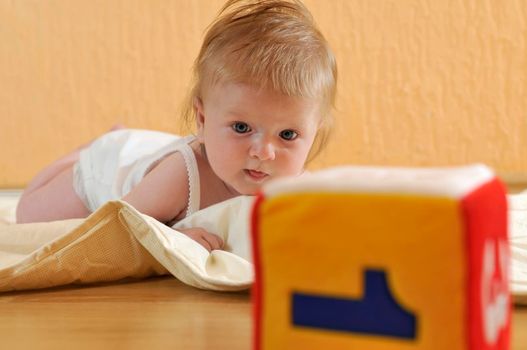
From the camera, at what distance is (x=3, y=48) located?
256 centimetres

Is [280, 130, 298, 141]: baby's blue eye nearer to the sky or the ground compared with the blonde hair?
nearer to the ground

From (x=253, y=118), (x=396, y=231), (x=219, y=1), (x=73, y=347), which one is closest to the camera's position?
(x=396, y=231)

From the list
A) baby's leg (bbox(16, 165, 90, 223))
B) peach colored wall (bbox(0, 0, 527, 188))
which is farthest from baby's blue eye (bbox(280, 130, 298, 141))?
peach colored wall (bbox(0, 0, 527, 188))

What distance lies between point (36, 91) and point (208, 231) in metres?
1.48

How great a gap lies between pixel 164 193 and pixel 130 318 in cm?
43

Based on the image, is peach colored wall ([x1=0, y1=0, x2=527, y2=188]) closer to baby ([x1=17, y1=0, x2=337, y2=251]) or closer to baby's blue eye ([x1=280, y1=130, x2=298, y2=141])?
baby ([x1=17, y1=0, x2=337, y2=251])

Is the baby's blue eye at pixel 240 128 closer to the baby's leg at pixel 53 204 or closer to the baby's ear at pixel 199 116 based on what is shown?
the baby's ear at pixel 199 116

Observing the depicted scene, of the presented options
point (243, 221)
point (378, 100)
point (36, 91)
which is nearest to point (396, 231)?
point (243, 221)

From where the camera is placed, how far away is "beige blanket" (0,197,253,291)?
3.47 ft

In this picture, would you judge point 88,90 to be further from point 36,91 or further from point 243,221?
point 243,221

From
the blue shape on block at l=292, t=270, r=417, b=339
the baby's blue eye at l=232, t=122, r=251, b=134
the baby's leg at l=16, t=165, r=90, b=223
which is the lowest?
the baby's leg at l=16, t=165, r=90, b=223

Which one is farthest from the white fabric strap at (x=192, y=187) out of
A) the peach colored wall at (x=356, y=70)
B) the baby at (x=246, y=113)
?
the peach colored wall at (x=356, y=70)

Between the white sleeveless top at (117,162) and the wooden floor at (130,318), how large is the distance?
0.41 metres

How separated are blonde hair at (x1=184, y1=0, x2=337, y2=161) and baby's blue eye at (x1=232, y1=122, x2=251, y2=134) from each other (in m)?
0.06
